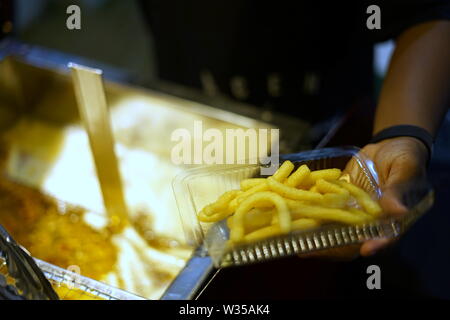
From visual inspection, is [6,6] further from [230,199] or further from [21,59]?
[230,199]

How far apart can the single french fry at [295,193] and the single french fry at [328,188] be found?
27 millimetres

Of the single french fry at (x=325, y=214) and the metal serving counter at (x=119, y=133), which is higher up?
the single french fry at (x=325, y=214)

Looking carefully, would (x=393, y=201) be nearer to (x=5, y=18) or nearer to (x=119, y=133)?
(x=119, y=133)

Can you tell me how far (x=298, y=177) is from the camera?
4.14 ft

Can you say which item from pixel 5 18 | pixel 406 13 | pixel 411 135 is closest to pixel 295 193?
pixel 411 135

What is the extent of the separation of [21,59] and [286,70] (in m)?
1.27

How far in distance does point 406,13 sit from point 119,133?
1.31m

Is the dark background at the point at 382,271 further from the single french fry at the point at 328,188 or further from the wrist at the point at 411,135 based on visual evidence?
the single french fry at the point at 328,188

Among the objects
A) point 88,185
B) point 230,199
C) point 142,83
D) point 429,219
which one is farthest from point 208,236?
point 429,219

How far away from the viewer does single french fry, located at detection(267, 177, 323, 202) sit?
1197 mm

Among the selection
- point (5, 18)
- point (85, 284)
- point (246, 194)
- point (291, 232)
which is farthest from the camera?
point (5, 18)

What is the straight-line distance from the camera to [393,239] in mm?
1242

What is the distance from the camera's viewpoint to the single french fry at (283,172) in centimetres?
128

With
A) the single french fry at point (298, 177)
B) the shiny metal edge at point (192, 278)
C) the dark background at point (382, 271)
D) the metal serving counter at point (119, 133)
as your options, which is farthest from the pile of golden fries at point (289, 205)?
the metal serving counter at point (119, 133)
